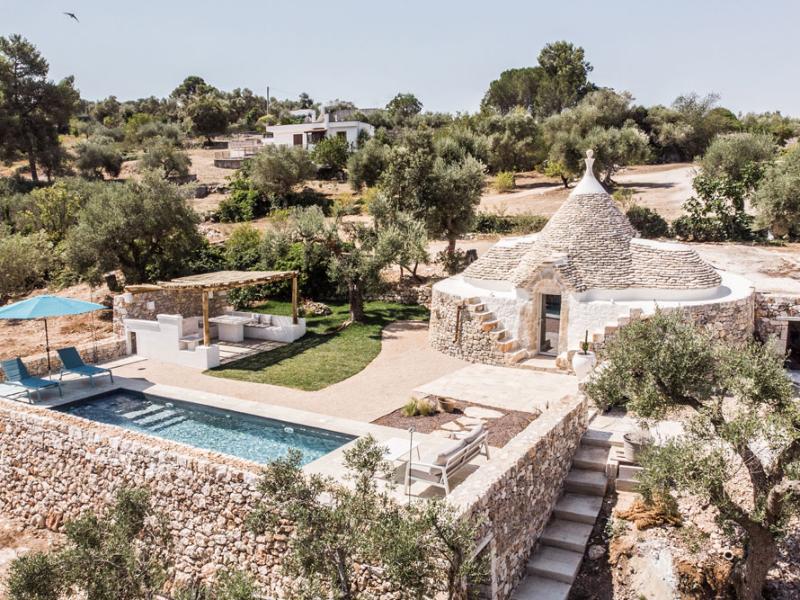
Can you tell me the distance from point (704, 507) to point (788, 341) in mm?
12221

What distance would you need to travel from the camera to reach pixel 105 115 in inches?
3871

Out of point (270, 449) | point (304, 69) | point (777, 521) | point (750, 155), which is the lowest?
point (270, 449)

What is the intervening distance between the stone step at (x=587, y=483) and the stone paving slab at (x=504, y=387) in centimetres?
284

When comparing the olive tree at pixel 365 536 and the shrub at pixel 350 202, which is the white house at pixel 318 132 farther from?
the olive tree at pixel 365 536

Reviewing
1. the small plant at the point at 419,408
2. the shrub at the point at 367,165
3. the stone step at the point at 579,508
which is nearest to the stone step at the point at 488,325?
the small plant at the point at 419,408

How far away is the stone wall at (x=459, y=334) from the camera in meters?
19.5

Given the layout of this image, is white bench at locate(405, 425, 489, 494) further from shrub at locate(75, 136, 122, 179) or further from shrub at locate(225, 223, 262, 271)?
shrub at locate(75, 136, 122, 179)

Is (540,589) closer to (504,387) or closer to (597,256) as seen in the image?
(504,387)

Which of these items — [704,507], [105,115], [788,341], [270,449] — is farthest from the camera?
[105,115]

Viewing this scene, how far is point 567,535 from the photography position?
10.4 m

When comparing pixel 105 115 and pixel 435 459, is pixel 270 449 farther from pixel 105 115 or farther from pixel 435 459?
pixel 105 115

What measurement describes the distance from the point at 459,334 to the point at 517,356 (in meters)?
1.97

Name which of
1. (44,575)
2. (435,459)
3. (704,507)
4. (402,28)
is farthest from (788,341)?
(44,575)

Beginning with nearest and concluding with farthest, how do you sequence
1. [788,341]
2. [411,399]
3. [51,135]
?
1. [411,399]
2. [788,341]
3. [51,135]
